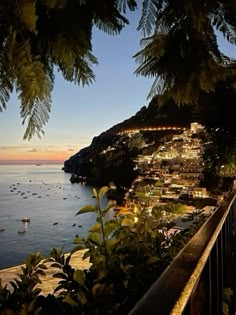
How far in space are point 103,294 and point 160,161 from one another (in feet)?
164

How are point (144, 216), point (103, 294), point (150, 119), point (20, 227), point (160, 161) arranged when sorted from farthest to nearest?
1. point (150, 119)
2. point (160, 161)
3. point (20, 227)
4. point (144, 216)
5. point (103, 294)

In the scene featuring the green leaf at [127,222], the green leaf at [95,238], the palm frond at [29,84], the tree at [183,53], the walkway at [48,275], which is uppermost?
the tree at [183,53]

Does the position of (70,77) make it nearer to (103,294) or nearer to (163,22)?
(163,22)

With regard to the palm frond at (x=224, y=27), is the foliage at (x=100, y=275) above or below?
below

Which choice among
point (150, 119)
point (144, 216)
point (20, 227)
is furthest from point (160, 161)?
point (144, 216)

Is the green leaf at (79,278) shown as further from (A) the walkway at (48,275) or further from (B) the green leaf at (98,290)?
(A) the walkway at (48,275)

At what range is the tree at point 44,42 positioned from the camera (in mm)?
777

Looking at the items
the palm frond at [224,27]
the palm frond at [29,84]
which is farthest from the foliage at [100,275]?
the palm frond at [224,27]

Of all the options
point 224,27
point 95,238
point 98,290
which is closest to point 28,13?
point 98,290

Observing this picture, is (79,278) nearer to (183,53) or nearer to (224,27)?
(183,53)

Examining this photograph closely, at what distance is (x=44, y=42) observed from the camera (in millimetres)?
1092

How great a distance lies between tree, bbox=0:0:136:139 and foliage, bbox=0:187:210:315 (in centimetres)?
64

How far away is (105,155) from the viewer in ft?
275

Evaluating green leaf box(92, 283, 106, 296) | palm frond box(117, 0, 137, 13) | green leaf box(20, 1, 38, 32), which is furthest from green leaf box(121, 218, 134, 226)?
green leaf box(20, 1, 38, 32)
